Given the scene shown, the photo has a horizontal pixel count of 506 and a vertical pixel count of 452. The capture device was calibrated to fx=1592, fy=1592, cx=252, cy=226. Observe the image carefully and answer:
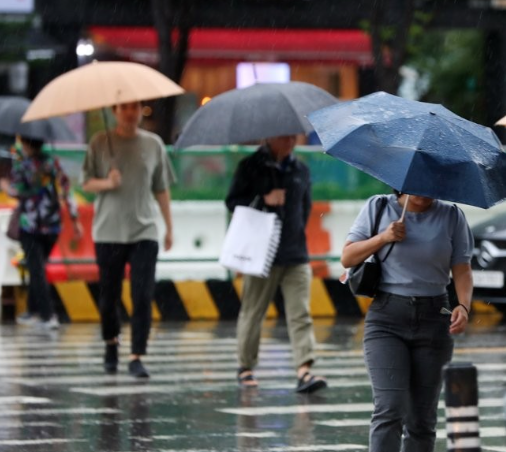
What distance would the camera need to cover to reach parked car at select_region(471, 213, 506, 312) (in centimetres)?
1523

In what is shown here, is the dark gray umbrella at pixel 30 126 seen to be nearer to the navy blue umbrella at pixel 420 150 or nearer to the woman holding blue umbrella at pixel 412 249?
the woman holding blue umbrella at pixel 412 249

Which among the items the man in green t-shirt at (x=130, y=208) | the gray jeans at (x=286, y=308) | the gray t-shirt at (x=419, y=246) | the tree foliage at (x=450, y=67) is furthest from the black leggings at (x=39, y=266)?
the tree foliage at (x=450, y=67)

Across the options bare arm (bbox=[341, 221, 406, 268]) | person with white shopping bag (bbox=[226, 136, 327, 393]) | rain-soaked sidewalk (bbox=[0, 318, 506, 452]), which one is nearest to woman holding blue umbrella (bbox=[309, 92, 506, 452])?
bare arm (bbox=[341, 221, 406, 268])

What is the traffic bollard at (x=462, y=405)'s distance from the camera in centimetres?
542

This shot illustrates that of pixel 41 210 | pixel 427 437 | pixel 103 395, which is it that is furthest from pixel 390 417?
pixel 41 210

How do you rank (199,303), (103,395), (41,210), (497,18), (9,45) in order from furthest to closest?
(497,18), (9,45), (199,303), (41,210), (103,395)

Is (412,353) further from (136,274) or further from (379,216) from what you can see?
(136,274)

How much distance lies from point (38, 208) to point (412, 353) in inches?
352

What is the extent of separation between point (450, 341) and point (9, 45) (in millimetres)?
21458

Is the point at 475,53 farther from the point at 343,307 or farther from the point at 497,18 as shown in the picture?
the point at 343,307

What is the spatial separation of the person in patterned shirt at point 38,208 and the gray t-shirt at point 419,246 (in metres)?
8.42

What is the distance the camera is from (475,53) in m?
34.1

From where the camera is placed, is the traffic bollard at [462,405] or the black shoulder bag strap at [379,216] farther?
the black shoulder bag strap at [379,216]

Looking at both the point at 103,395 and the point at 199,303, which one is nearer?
the point at 103,395
